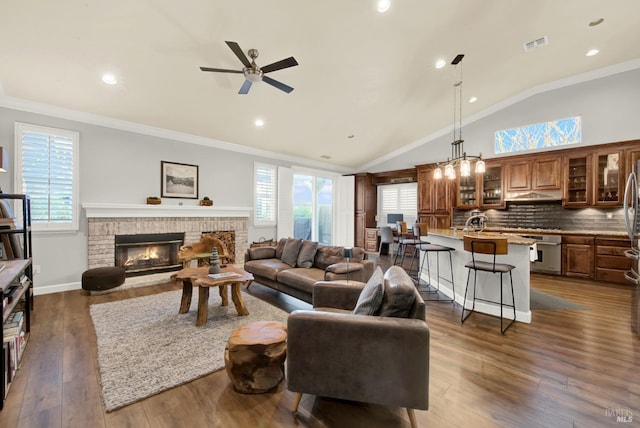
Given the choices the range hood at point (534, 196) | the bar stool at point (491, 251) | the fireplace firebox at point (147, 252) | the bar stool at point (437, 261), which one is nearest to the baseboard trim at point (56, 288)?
the fireplace firebox at point (147, 252)

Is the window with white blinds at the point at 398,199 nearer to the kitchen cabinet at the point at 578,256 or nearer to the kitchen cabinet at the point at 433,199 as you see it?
the kitchen cabinet at the point at 433,199

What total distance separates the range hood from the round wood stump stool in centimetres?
626

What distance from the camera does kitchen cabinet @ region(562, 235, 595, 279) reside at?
192 inches

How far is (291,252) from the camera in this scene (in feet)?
13.7

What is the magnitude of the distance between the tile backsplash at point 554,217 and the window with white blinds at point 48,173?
26.9 feet

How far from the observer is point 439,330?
288cm

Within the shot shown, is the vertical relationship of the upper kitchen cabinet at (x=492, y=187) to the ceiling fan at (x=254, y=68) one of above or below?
below

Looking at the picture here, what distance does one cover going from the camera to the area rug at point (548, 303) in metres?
3.55

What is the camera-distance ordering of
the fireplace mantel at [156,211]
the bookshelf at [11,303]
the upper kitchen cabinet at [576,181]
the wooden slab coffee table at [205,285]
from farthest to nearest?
the upper kitchen cabinet at [576,181]
the fireplace mantel at [156,211]
the wooden slab coffee table at [205,285]
the bookshelf at [11,303]

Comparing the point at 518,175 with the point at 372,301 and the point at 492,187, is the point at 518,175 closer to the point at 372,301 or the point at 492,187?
the point at 492,187

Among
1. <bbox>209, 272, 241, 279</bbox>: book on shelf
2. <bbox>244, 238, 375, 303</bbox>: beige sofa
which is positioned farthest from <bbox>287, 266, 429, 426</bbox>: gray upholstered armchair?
<bbox>209, 272, 241, 279</bbox>: book on shelf

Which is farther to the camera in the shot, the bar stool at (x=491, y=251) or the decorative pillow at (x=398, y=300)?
the bar stool at (x=491, y=251)

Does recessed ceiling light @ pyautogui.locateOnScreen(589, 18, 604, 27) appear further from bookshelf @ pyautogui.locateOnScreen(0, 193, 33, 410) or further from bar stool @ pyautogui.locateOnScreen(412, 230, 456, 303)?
bookshelf @ pyautogui.locateOnScreen(0, 193, 33, 410)

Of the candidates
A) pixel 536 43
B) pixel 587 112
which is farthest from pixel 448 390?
pixel 587 112
